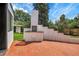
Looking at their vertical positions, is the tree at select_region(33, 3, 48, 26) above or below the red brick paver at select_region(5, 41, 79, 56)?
above

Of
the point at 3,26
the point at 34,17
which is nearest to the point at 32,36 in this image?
the point at 34,17

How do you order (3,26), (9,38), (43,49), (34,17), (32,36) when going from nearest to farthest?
1. (43,49)
2. (3,26)
3. (34,17)
4. (32,36)
5. (9,38)

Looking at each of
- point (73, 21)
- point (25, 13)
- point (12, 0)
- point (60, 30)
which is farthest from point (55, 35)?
point (12, 0)

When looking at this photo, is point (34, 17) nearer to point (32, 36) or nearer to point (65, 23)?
point (32, 36)

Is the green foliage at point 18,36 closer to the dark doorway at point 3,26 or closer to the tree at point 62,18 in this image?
the dark doorway at point 3,26

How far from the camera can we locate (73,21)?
35.6ft

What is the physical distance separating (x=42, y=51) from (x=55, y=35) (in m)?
1.16

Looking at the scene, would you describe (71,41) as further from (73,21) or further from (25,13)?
(25,13)

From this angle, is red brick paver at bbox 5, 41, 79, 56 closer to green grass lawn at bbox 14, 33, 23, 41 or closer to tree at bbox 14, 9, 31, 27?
green grass lawn at bbox 14, 33, 23, 41

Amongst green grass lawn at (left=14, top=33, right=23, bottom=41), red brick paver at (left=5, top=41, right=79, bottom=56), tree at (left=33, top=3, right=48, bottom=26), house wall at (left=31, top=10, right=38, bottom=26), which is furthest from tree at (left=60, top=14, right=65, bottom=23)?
green grass lawn at (left=14, top=33, right=23, bottom=41)

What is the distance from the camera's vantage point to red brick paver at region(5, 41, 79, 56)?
408 inches

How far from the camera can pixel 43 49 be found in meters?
10.6

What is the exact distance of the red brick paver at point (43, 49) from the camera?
1038cm

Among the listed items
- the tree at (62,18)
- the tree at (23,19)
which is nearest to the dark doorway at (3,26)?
the tree at (23,19)
